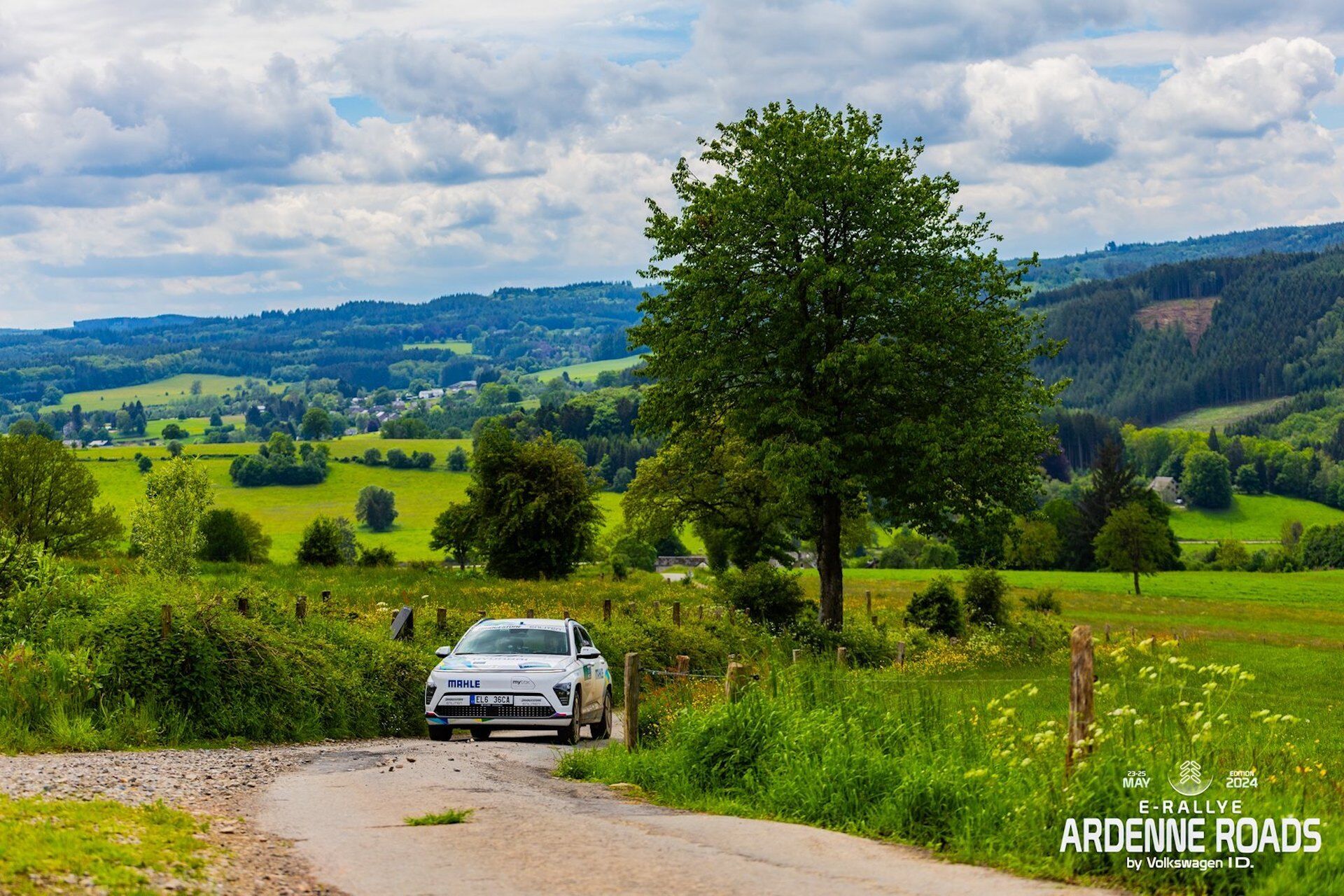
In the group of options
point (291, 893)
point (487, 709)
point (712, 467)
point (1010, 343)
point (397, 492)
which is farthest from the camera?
point (397, 492)

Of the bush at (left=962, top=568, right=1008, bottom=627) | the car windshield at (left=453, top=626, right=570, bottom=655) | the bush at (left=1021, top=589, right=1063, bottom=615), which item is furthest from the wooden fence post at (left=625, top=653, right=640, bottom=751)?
the bush at (left=1021, top=589, right=1063, bottom=615)

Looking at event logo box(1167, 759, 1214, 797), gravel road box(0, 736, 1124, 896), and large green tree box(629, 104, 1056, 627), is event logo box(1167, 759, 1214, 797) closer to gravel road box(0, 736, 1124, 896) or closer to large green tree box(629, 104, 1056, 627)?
gravel road box(0, 736, 1124, 896)

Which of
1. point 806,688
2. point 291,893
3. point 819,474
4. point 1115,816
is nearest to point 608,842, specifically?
point 291,893

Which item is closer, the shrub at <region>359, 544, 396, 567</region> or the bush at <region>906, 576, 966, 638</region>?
the bush at <region>906, 576, 966, 638</region>

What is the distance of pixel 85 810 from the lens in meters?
10.5

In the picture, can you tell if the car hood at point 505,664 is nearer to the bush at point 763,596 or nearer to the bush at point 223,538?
the bush at point 763,596

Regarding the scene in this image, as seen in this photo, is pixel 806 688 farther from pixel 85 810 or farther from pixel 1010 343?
pixel 1010 343

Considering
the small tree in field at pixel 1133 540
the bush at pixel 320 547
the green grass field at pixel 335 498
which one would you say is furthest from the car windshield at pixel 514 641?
the green grass field at pixel 335 498

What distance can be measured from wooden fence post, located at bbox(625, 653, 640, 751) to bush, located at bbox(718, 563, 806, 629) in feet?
78.1

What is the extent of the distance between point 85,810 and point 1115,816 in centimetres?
809

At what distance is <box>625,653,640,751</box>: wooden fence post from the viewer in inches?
671

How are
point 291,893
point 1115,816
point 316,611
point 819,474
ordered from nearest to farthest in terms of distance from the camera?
1. point 291,893
2. point 1115,816
3. point 316,611
4. point 819,474

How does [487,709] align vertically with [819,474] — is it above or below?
below

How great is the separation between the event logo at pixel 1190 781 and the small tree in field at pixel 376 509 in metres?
161
